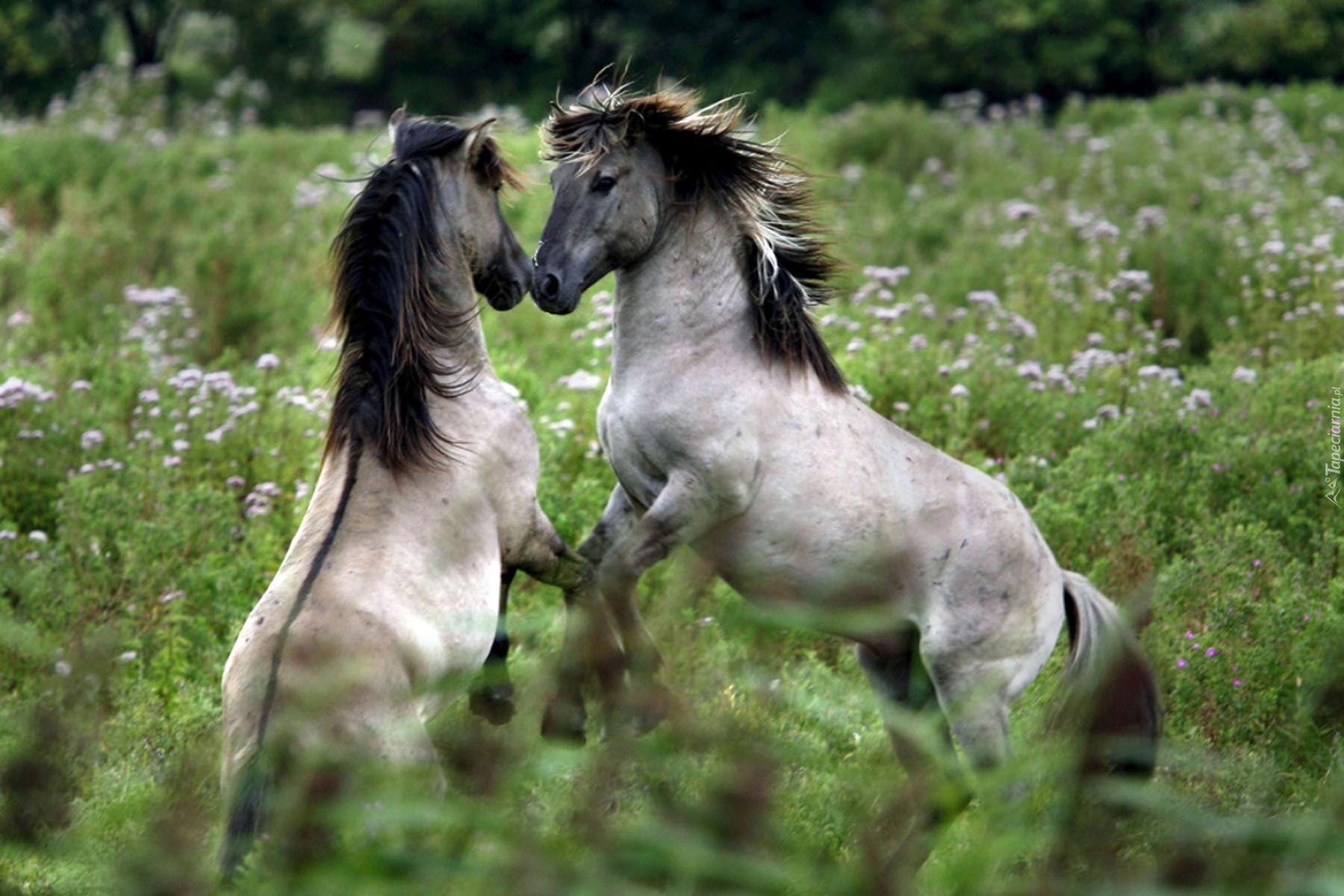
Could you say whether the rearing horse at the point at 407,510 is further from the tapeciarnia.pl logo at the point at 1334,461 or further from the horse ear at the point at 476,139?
the tapeciarnia.pl logo at the point at 1334,461

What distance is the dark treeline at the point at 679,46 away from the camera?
20062mm

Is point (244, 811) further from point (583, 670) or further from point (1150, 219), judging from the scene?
point (1150, 219)

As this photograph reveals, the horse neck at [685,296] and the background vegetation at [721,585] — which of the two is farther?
the horse neck at [685,296]

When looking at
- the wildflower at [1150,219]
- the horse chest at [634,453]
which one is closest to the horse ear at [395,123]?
the horse chest at [634,453]

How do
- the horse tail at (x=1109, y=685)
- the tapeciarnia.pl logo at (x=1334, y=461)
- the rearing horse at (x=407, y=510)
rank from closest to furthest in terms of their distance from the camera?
1. the horse tail at (x=1109, y=685)
2. the rearing horse at (x=407, y=510)
3. the tapeciarnia.pl logo at (x=1334, y=461)

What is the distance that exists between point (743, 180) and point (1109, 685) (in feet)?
9.70

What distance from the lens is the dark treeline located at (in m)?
20.1

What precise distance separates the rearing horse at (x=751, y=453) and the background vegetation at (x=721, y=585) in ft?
1.18

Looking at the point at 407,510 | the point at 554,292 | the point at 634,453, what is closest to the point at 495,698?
the point at 407,510

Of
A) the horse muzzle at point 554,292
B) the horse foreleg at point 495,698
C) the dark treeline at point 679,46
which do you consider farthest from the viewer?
the dark treeline at point 679,46

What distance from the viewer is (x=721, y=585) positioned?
213 inches

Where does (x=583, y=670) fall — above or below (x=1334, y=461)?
above

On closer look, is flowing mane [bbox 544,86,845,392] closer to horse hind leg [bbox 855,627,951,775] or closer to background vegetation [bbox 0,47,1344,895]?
background vegetation [bbox 0,47,1344,895]

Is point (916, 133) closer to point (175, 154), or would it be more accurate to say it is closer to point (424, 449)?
point (175, 154)
